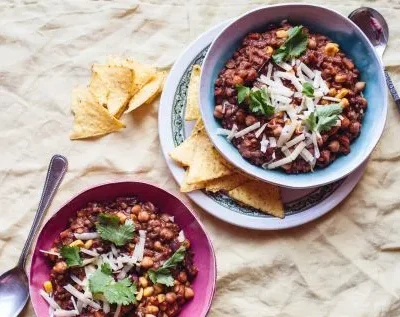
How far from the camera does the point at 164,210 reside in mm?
2811

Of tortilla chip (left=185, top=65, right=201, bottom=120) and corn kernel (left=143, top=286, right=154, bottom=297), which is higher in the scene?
tortilla chip (left=185, top=65, right=201, bottom=120)

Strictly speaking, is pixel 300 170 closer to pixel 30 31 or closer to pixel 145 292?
pixel 145 292

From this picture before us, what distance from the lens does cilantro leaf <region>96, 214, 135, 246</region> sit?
2.61 metres

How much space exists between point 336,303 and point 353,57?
1.13 meters

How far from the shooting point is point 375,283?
2936 millimetres

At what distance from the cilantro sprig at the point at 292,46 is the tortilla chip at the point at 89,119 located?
30.7 inches

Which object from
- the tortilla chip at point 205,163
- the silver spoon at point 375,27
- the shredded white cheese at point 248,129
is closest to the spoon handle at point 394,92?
the silver spoon at point 375,27

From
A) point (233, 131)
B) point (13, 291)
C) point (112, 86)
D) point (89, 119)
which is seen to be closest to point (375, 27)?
point (233, 131)

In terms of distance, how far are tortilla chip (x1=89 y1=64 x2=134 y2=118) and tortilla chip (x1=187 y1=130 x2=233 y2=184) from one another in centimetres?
40

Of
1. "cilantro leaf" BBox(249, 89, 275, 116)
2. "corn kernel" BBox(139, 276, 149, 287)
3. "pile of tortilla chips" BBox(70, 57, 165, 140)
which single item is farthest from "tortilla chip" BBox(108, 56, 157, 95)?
"corn kernel" BBox(139, 276, 149, 287)

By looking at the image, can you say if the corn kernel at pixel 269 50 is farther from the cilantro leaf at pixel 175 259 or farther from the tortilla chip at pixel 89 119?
the cilantro leaf at pixel 175 259

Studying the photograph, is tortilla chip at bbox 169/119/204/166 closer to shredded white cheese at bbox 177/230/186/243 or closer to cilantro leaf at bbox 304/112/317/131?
shredded white cheese at bbox 177/230/186/243

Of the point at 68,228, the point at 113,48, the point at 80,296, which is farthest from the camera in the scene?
the point at 113,48

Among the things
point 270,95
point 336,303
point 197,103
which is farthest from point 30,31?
point 336,303
